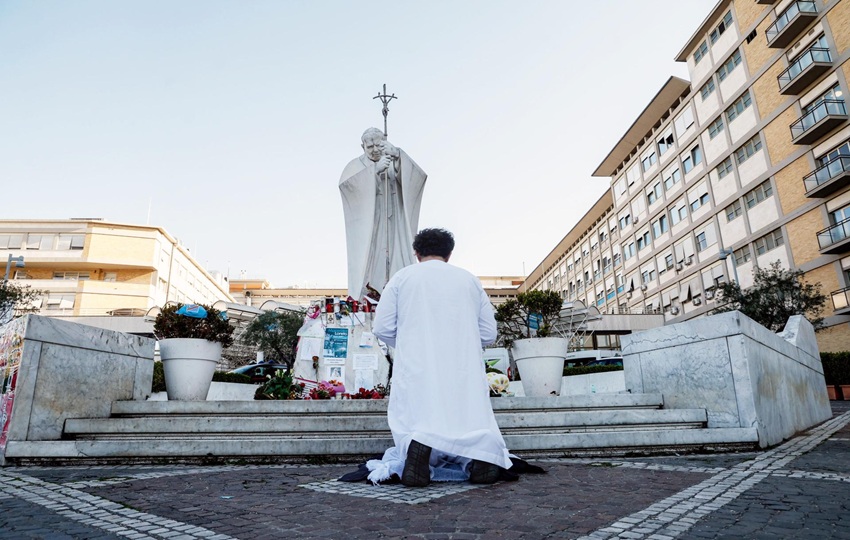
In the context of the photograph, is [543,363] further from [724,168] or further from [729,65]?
[729,65]

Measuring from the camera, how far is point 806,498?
3.04m

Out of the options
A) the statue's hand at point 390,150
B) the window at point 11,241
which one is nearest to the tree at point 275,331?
the statue's hand at point 390,150

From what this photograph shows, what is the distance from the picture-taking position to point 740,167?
33.6 m

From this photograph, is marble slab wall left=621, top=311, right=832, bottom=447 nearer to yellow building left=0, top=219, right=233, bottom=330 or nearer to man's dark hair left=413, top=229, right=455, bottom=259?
man's dark hair left=413, top=229, right=455, bottom=259

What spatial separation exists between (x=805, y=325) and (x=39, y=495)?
12.0m

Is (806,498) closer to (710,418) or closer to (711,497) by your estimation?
(711,497)

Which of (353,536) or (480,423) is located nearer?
(353,536)

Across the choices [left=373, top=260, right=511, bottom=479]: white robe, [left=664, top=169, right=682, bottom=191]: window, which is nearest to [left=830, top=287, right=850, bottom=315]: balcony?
[left=664, top=169, right=682, bottom=191]: window

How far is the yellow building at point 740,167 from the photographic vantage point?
26.7 metres

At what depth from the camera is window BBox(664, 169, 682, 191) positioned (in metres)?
40.5

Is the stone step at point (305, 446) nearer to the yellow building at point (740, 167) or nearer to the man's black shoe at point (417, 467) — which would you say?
the man's black shoe at point (417, 467)

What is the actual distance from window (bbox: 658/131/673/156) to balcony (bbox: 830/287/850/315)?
18.5 metres

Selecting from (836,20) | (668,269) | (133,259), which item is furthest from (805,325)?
(133,259)

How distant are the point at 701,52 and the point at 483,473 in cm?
4258
